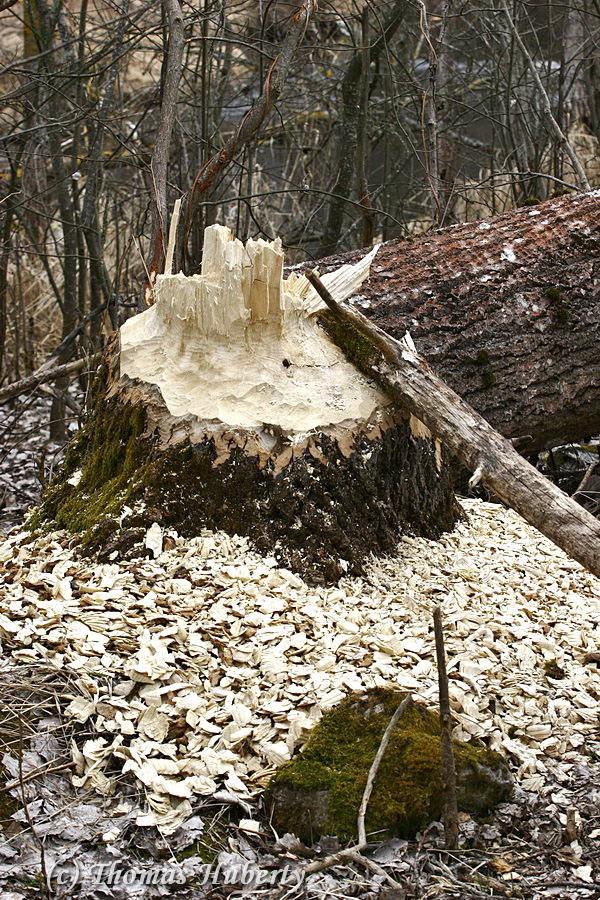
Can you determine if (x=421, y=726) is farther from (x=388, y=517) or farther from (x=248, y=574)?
(x=388, y=517)

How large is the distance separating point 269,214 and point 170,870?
22.3ft

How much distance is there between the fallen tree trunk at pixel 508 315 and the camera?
3.63 metres

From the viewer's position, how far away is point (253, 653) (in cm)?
240

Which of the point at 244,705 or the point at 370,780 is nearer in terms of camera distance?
the point at 370,780

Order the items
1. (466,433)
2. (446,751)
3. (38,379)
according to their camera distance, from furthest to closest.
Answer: (38,379)
(466,433)
(446,751)

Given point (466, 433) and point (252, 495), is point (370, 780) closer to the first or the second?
point (252, 495)

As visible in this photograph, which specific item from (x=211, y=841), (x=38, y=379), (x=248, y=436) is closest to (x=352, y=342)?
(x=248, y=436)

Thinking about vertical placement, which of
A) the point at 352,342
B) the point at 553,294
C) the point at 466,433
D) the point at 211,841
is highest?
the point at 553,294

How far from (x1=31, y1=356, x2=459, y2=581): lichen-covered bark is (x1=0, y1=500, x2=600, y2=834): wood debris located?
0.08m

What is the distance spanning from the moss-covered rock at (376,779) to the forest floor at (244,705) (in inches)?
1.8

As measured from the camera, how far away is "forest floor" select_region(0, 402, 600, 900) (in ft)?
6.05

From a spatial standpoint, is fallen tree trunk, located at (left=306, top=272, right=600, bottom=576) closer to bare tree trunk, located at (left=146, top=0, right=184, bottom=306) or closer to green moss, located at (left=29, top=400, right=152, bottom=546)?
green moss, located at (left=29, top=400, right=152, bottom=546)

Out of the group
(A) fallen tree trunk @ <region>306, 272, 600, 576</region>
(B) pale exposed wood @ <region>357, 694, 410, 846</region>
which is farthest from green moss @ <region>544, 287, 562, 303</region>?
(B) pale exposed wood @ <region>357, 694, 410, 846</region>

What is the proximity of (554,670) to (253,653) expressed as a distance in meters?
0.97
